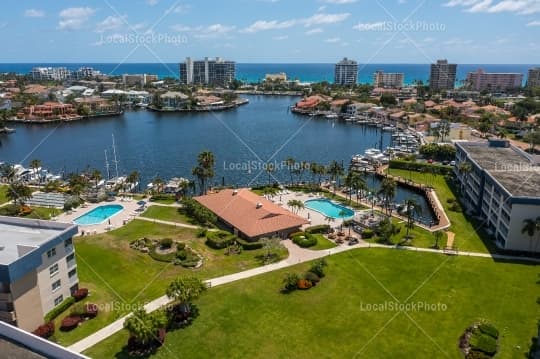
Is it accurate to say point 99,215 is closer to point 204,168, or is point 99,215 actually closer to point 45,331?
point 204,168

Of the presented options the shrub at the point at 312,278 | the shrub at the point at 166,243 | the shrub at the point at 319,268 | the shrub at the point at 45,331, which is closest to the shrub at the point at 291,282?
the shrub at the point at 312,278

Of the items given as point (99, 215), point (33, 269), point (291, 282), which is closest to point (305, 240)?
point (291, 282)

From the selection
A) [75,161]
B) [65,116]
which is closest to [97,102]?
[65,116]

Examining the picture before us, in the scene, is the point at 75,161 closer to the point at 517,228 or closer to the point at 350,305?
the point at 350,305

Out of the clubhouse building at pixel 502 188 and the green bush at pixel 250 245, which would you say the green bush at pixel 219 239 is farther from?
the clubhouse building at pixel 502 188

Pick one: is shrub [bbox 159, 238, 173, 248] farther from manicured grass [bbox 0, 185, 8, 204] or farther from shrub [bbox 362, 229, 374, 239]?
manicured grass [bbox 0, 185, 8, 204]

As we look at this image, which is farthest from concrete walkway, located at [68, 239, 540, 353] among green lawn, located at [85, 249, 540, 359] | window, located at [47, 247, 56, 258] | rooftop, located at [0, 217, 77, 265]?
rooftop, located at [0, 217, 77, 265]
